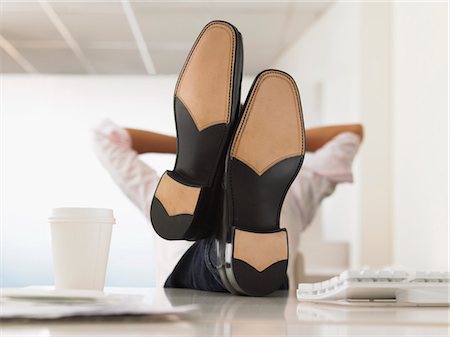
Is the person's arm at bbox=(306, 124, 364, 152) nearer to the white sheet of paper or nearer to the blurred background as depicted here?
the blurred background

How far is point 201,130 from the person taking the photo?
0.90m

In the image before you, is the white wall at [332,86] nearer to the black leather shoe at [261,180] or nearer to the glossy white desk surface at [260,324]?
the black leather shoe at [261,180]

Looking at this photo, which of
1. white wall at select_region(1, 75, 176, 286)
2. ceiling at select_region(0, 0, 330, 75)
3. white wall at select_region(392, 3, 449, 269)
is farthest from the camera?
ceiling at select_region(0, 0, 330, 75)

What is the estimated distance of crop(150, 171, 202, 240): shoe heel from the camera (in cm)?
92

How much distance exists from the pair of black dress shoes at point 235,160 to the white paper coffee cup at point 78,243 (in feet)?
0.37

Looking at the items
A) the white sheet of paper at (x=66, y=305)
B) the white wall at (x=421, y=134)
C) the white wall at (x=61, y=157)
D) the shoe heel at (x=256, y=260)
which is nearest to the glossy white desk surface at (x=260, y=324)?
the white sheet of paper at (x=66, y=305)

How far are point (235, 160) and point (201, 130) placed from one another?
2.6 inches

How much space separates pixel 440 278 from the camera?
821 millimetres

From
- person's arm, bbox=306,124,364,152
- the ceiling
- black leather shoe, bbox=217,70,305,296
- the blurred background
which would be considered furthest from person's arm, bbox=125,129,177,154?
the ceiling

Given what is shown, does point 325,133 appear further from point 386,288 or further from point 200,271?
point 386,288

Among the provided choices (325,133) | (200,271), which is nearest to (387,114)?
(325,133)

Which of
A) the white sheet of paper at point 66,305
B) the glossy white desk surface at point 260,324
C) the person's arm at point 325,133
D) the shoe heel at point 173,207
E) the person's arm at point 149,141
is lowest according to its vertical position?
the glossy white desk surface at point 260,324

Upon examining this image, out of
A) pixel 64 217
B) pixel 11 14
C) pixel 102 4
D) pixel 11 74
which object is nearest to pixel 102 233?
pixel 64 217

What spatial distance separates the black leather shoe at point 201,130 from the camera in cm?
90
